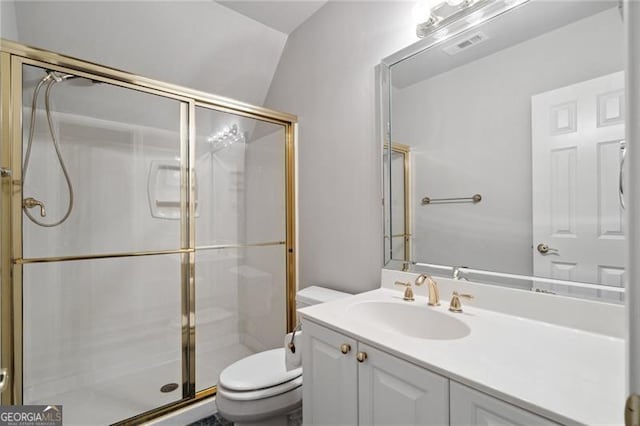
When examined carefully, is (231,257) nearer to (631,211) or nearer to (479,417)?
(479,417)

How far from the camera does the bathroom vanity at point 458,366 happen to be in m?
0.63

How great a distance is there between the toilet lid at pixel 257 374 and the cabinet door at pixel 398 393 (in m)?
0.56

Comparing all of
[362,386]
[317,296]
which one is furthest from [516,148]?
[317,296]

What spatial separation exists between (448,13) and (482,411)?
1463 millimetres

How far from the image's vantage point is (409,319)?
1257 mm

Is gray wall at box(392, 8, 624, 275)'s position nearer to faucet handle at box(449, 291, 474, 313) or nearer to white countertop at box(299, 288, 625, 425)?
faucet handle at box(449, 291, 474, 313)

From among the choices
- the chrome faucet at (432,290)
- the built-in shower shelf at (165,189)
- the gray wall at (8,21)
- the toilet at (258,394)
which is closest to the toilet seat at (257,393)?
the toilet at (258,394)

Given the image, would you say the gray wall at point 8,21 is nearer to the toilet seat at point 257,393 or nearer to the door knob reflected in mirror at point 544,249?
the toilet seat at point 257,393

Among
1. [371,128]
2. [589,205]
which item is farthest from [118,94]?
[589,205]

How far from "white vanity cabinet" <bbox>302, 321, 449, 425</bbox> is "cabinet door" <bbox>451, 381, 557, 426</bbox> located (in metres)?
0.02

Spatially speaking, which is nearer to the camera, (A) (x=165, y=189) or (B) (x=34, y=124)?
(B) (x=34, y=124)

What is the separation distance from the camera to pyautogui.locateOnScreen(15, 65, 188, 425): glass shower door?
1.53 metres

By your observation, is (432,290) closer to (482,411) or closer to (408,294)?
(408,294)

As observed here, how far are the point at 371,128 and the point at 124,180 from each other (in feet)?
5.01
